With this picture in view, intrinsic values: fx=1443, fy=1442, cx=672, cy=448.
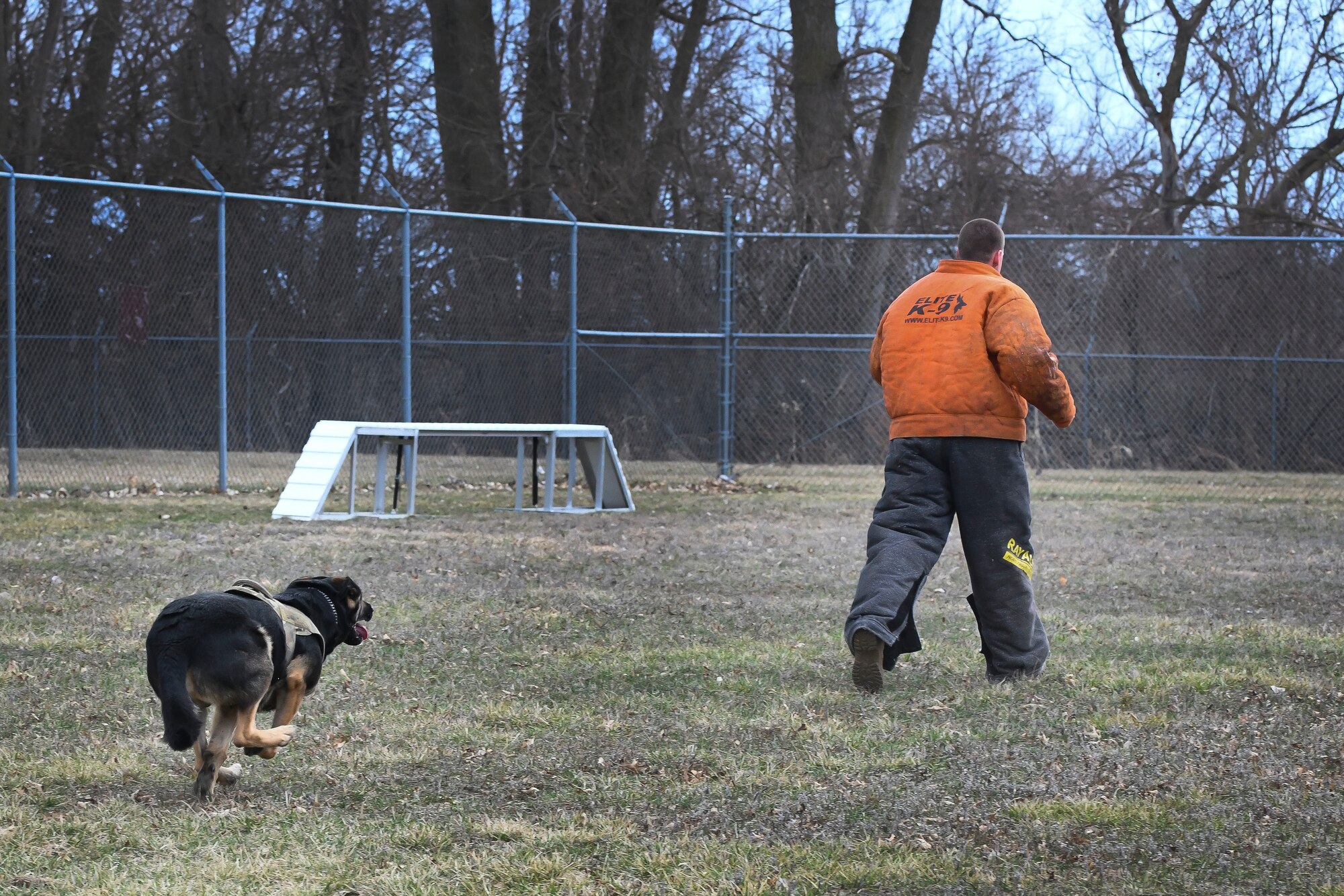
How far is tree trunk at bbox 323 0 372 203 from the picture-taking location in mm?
22688

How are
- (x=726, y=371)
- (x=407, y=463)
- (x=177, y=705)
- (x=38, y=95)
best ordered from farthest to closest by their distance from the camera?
(x=38, y=95)
(x=726, y=371)
(x=407, y=463)
(x=177, y=705)

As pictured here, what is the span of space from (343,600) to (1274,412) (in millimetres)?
14398

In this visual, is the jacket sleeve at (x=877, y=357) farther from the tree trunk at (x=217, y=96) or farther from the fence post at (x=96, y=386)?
the tree trunk at (x=217, y=96)

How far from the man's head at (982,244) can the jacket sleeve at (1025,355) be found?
0.33 metres

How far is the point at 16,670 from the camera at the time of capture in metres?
5.41

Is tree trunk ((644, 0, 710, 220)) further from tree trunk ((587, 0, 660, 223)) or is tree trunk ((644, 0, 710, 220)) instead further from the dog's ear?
the dog's ear

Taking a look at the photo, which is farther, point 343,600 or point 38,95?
point 38,95

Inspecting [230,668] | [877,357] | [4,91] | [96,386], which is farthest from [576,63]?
[230,668]

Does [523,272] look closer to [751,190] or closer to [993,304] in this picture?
[751,190]

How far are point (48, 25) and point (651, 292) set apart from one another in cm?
1060

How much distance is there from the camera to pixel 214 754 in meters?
3.79

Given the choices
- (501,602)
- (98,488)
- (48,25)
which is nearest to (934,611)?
(501,602)

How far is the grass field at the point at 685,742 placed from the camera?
11.0 ft

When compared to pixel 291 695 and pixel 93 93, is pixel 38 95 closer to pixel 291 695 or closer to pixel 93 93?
pixel 93 93
